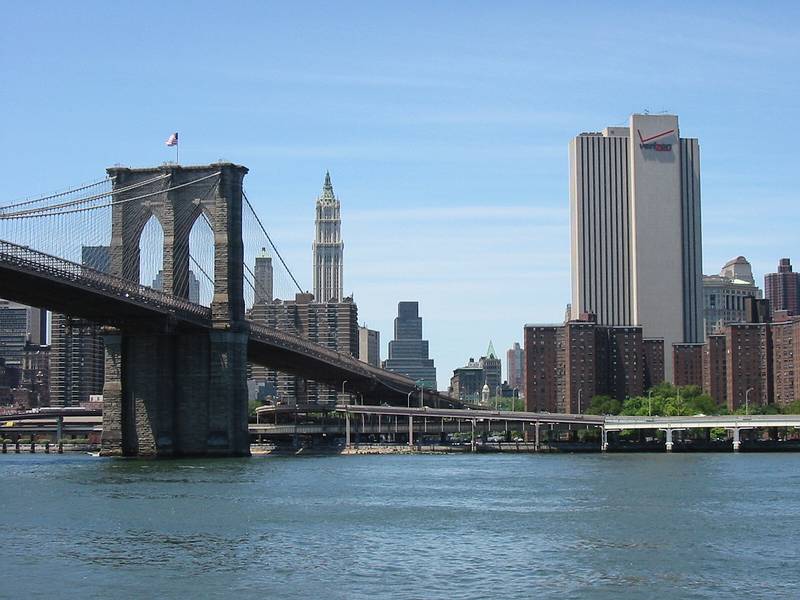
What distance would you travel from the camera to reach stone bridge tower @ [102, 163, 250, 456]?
97.2 m

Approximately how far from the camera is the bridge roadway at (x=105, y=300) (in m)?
78.6

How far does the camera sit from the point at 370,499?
2426 inches

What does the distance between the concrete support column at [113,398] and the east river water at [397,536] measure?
19.2m

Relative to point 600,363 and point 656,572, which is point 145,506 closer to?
point 656,572

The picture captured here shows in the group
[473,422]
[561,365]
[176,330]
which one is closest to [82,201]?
[176,330]

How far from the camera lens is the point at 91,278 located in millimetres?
84500

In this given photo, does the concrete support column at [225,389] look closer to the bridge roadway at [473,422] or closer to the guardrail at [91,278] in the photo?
the guardrail at [91,278]

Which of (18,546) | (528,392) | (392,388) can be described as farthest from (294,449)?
(18,546)

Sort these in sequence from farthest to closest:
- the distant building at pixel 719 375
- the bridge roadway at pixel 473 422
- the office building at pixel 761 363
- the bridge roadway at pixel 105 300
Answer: the distant building at pixel 719 375 < the office building at pixel 761 363 < the bridge roadway at pixel 473 422 < the bridge roadway at pixel 105 300

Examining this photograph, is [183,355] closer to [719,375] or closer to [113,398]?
[113,398]

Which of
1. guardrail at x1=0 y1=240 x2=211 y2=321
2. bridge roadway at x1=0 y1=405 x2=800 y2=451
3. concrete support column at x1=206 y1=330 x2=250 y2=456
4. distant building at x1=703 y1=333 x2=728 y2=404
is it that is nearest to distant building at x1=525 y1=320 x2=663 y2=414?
distant building at x1=703 y1=333 x2=728 y2=404

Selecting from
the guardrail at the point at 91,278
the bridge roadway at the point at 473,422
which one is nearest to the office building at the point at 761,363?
the bridge roadway at the point at 473,422

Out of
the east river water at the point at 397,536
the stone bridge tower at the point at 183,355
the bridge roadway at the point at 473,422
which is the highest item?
the stone bridge tower at the point at 183,355

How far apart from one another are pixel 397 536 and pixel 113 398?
184 ft
